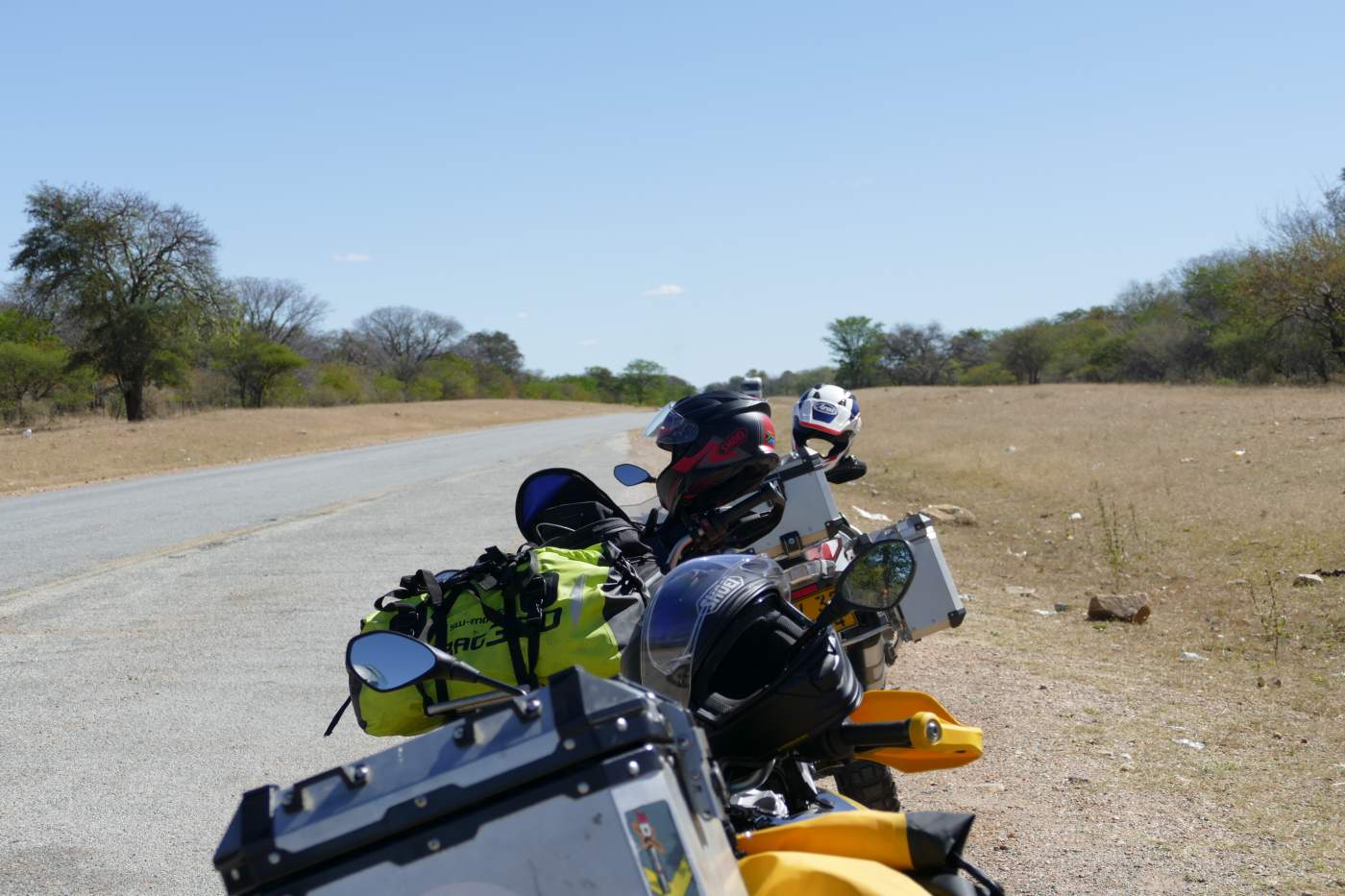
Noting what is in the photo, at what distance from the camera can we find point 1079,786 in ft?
15.7

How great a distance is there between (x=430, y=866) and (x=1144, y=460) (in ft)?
58.8

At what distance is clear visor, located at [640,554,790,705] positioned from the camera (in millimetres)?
2264

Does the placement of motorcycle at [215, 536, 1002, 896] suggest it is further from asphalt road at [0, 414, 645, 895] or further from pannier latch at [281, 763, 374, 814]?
asphalt road at [0, 414, 645, 895]

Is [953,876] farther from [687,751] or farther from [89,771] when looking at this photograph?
[89,771]

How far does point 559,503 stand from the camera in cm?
378

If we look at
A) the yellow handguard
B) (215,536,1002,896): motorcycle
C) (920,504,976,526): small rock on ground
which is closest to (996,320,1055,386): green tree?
(920,504,976,526): small rock on ground

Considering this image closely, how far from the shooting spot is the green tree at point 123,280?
4256 centimetres

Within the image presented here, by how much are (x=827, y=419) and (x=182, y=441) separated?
106ft

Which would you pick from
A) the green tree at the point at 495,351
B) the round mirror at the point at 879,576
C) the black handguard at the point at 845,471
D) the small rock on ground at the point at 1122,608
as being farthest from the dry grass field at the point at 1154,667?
the green tree at the point at 495,351

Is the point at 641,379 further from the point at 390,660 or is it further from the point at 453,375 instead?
the point at 390,660

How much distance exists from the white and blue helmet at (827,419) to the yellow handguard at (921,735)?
234cm

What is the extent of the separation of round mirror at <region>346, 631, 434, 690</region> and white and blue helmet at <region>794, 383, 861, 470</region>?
3032mm

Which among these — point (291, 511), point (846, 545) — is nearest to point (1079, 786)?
point (846, 545)

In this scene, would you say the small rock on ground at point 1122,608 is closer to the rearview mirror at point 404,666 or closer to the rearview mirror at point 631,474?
the rearview mirror at point 631,474
